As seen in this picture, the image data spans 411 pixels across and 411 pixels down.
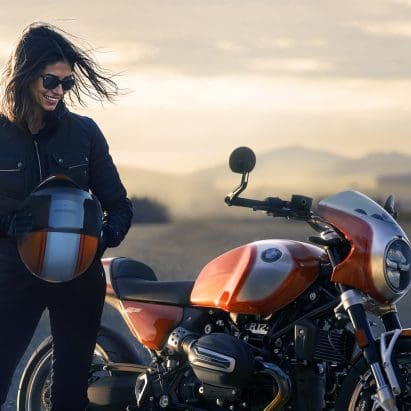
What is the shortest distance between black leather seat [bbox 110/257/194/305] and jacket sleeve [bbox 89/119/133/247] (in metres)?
0.78

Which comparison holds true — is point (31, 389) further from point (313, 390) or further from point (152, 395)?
point (313, 390)

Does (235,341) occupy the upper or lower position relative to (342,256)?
lower

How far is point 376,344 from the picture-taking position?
4.87m

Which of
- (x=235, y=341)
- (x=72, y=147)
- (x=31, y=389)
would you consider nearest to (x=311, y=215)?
(x=235, y=341)

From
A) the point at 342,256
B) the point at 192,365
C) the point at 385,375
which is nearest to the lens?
the point at 385,375

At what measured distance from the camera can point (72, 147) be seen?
4988mm

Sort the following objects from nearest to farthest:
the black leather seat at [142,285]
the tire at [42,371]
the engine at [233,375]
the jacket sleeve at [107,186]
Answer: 1. the jacket sleeve at [107,186]
2. the engine at [233,375]
3. the black leather seat at [142,285]
4. the tire at [42,371]

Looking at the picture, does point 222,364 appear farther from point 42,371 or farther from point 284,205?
point 42,371

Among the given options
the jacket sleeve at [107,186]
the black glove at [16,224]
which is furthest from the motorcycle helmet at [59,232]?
the jacket sleeve at [107,186]

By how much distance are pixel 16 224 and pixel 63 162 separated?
36 cm

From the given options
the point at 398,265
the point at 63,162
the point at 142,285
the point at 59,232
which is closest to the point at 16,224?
the point at 59,232

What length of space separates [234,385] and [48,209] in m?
1.21

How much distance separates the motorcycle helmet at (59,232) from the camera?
189 inches

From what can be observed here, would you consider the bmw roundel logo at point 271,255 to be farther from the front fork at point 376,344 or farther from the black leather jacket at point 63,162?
the black leather jacket at point 63,162
